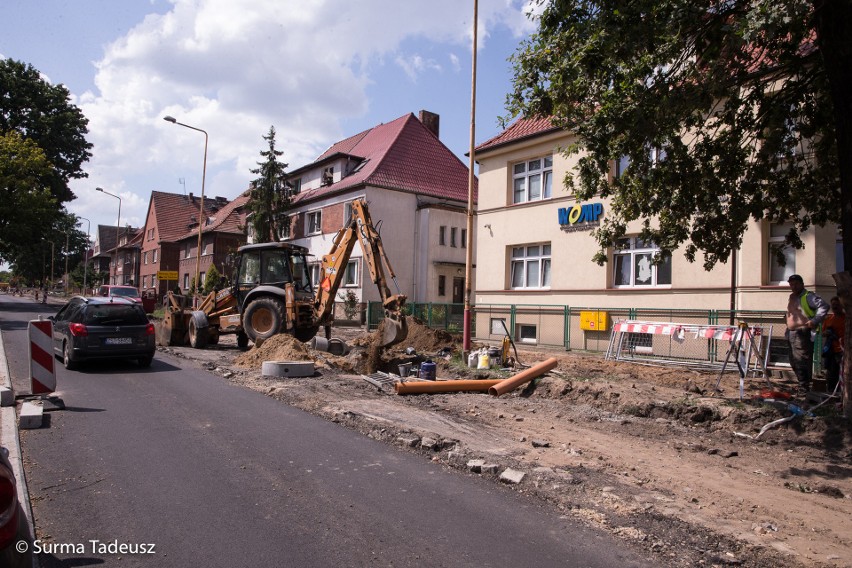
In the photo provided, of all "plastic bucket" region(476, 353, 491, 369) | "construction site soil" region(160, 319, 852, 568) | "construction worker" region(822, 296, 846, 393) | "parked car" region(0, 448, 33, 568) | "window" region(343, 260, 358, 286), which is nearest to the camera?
"parked car" region(0, 448, 33, 568)

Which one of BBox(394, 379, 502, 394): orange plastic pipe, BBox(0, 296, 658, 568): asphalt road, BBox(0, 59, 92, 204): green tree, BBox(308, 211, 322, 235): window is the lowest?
BBox(0, 296, 658, 568): asphalt road

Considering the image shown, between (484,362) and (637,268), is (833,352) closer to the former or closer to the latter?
(484,362)

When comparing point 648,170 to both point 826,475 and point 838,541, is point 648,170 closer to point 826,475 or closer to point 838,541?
point 826,475

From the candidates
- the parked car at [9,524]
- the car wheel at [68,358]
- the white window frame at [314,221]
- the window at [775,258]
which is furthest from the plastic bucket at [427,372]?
the white window frame at [314,221]

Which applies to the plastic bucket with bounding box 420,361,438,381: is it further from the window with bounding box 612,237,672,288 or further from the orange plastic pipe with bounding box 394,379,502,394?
the window with bounding box 612,237,672,288

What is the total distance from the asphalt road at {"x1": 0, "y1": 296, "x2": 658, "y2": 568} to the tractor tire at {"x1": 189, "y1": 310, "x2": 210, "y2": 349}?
955 centimetres

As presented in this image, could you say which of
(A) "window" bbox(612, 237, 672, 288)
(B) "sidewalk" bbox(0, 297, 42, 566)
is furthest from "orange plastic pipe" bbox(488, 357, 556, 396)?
(A) "window" bbox(612, 237, 672, 288)

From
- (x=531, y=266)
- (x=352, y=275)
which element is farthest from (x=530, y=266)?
(x=352, y=275)

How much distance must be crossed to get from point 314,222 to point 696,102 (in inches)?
1206

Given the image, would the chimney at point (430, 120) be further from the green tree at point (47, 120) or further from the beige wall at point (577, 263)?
the green tree at point (47, 120)

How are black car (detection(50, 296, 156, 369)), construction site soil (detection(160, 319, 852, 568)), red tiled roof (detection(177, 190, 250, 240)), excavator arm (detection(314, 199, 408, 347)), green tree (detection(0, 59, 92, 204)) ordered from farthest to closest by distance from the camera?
1. red tiled roof (detection(177, 190, 250, 240))
2. green tree (detection(0, 59, 92, 204))
3. excavator arm (detection(314, 199, 408, 347))
4. black car (detection(50, 296, 156, 369))
5. construction site soil (detection(160, 319, 852, 568))

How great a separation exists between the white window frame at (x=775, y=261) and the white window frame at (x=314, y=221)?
83.0 ft

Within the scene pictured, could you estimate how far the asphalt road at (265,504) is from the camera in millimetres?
4156

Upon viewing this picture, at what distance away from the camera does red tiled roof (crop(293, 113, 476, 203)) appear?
3331 cm
